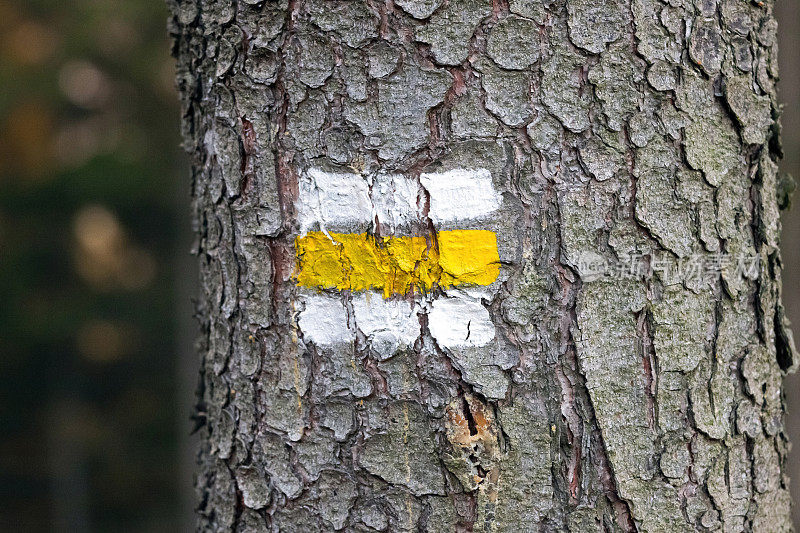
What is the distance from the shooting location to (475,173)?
98 cm

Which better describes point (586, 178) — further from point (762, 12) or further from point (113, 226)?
point (113, 226)

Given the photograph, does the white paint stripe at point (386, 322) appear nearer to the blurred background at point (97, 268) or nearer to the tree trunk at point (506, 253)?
the tree trunk at point (506, 253)

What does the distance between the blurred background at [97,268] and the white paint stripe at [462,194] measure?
513 centimetres

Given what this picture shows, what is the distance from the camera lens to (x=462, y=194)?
981mm

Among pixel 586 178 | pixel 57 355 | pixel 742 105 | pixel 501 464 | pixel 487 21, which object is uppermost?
pixel 487 21

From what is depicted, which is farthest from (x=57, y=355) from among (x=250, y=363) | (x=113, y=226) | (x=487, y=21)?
(x=487, y=21)

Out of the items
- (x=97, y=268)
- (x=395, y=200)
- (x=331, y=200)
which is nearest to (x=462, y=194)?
(x=395, y=200)

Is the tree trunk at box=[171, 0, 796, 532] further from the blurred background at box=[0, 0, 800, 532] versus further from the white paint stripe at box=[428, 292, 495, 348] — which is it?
the blurred background at box=[0, 0, 800, 532]

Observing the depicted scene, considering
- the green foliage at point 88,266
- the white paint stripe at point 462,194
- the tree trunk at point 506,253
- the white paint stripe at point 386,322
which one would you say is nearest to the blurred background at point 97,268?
the green foliage at point 88,266

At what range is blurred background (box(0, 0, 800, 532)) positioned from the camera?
18.2 feet

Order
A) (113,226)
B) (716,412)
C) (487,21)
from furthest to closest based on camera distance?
(113,226) < (716,412) < (487,21)

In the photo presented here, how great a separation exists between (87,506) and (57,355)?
1.74 metres

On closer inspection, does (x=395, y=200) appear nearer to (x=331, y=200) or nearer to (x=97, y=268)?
(x=331, y=200)

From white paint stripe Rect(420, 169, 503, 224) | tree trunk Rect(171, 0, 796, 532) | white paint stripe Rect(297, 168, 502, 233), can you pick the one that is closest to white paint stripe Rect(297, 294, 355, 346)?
tree trunk Rect(171, 0, 796, 532)
